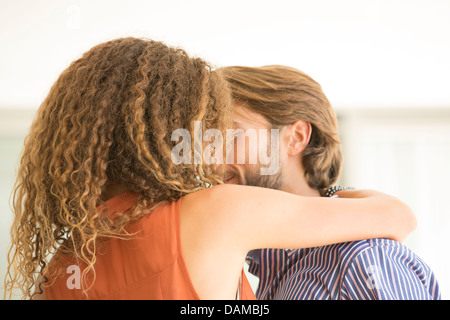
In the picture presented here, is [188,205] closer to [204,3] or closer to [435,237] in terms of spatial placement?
[204,3]

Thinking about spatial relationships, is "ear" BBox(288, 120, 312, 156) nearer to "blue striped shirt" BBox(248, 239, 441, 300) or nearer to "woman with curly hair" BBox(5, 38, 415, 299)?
"blue striped shirt" BBox(248, 239, 441, 300)

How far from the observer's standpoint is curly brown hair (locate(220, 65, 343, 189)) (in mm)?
1251

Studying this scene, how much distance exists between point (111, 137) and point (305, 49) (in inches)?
80.6

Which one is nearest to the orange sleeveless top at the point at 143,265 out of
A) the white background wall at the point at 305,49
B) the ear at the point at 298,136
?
the ear at the point at 298,136

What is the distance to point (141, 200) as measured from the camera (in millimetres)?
773

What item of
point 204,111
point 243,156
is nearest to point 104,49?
point 204,111

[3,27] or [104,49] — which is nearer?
[104,49]

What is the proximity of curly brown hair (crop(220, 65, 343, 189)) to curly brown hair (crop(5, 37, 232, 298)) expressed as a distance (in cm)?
40

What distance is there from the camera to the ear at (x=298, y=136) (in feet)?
4.17

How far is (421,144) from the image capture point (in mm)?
2963

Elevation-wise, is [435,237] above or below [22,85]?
below

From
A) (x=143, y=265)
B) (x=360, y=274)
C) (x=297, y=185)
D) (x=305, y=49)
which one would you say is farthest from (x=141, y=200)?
(x=305, y=49)

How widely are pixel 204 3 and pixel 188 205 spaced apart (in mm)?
2029

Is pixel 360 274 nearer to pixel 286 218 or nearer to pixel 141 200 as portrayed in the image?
pixel 286 218
